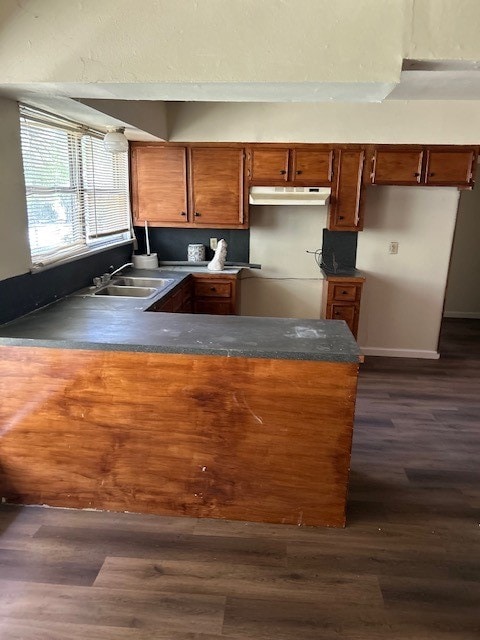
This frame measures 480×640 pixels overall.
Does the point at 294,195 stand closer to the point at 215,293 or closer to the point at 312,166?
the point at 312,166

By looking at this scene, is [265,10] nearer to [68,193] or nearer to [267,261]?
[68,193]

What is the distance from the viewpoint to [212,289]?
14.4 feet

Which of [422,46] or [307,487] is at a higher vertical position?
[422,46]

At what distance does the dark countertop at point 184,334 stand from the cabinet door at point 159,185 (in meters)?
1.93

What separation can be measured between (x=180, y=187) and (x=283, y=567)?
334cm

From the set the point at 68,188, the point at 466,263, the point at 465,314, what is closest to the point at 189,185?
the point at 68,188

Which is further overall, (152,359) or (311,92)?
(152,359)

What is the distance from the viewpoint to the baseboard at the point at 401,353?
487 cm

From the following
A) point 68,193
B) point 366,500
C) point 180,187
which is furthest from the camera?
point 180,187

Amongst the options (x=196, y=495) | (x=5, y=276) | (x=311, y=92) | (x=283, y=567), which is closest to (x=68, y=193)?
(x=5, y=276)

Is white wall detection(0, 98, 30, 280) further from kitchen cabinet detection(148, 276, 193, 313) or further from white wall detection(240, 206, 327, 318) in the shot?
white wall detection(240, 206, 327, 318)

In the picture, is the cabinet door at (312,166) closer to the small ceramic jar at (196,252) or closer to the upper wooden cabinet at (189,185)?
the upper wooden cabinet at (189,185)

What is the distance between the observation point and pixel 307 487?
2.30 metres

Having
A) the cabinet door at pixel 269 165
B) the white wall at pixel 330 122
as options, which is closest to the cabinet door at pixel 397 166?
the white wall at pixel 330 122
